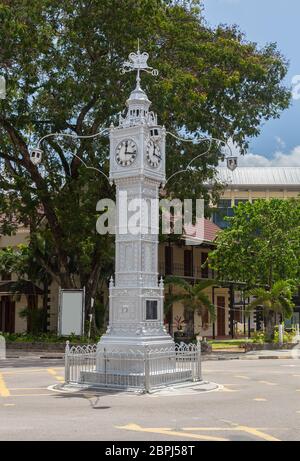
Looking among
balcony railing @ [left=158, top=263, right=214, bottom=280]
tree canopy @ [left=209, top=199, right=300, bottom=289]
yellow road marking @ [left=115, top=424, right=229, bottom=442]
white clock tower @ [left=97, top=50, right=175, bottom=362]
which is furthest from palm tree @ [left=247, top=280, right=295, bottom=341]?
yellow road marking @ [left=115, top=424, right=229, bottom=442]

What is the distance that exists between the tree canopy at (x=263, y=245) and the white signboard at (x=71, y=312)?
10.9m

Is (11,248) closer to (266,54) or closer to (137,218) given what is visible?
(266,54)

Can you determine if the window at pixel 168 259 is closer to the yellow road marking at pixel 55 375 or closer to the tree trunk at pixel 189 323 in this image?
the tree trunk at pixel 189 323

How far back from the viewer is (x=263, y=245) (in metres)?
35.3

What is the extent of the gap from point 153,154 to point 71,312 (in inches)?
579

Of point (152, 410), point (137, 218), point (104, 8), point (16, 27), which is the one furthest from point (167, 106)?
point (152, 410)

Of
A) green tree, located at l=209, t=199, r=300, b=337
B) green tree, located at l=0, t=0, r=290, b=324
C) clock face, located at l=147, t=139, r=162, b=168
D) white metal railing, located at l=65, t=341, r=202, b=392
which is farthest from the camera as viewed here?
green tree, located at l=209, t=199, r=300, b=337

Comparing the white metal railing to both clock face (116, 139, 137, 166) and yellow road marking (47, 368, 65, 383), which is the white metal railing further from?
clock face (116, 139, 137, 166)

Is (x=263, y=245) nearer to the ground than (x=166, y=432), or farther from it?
farther from it

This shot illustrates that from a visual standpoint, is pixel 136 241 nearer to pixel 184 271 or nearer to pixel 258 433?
pixel 258 433

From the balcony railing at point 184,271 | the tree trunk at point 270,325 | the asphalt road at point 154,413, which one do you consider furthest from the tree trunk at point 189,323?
the asphalt road at point 154,413

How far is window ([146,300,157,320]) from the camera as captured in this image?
620 inches

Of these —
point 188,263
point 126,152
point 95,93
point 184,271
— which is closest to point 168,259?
point 184,271
